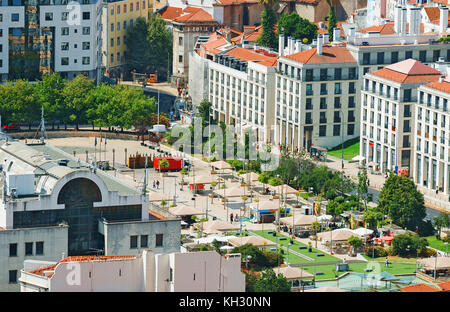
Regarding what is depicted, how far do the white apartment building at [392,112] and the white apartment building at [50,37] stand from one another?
52937 mm

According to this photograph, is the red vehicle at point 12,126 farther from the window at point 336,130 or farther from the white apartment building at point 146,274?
the white apartment building at point 146,274

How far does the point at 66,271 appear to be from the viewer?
77812mm

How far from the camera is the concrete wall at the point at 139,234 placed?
9575 centimetres

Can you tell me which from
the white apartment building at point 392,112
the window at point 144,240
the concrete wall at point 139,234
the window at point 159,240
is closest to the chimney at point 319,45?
the white apartment building at point 392,112

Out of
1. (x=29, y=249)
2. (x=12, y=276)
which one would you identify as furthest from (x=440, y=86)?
(x=12, y=276)

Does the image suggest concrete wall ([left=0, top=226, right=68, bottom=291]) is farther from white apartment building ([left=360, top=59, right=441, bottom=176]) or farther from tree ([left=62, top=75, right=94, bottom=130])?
tree ([left=62, top=75, right=94, bottom=130])

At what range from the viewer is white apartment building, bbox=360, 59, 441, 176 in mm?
153500

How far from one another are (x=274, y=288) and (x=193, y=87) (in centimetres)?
9896

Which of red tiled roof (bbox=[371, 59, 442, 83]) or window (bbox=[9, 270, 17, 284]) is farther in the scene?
red tiled roof (bbox=[371, 59, 442, 83])

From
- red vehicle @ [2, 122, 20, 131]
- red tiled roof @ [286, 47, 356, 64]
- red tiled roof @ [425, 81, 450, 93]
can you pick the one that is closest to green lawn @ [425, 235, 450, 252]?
red tiled roof @ [425, 81, 450, 93]

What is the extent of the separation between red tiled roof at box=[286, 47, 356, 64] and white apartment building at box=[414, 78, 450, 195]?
20102 millimetres

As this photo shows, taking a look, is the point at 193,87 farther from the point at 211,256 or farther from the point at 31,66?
the point at 211,256

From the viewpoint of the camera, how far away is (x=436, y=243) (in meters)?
126

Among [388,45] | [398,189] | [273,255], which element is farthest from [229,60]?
[273,255]
